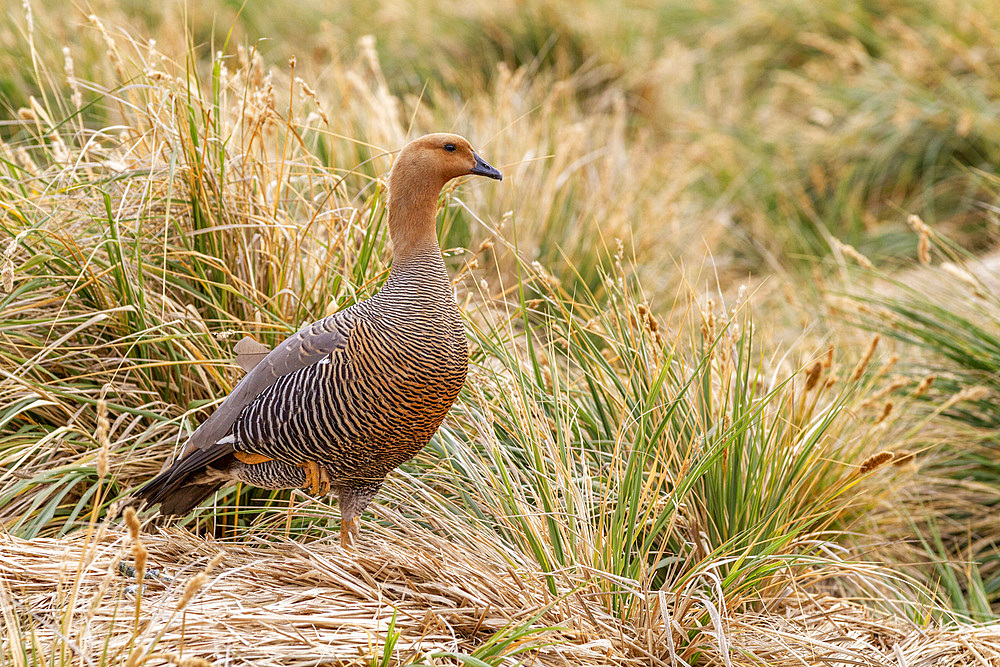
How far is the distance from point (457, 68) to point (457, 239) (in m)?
3.25

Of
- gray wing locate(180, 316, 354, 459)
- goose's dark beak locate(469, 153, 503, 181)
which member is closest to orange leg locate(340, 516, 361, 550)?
gray wing locate(180, 316, 354, 459)

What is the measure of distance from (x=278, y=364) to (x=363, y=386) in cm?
31

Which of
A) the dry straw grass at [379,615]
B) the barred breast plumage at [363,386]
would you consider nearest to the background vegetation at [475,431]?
the dry straw grass at [379,615]

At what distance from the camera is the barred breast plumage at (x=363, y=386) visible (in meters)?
2.51

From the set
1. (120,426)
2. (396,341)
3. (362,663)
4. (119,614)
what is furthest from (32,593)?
(396,341)

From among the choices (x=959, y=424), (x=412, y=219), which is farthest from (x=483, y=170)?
(x=959, y=424)

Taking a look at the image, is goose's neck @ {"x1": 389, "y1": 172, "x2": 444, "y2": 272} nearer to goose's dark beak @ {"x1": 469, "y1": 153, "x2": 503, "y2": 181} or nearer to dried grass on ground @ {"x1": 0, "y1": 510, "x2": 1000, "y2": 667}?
goose's dark beak @ {"x1": 469, "y1": 153, "x2": 503, "y2": 181}

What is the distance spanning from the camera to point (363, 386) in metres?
2.51

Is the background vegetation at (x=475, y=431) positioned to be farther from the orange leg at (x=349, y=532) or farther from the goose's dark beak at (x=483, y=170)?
the goose's dark beak at (x=483, y=170)

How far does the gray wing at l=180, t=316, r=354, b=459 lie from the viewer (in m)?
2.62

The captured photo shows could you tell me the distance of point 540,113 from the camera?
581 centimetres

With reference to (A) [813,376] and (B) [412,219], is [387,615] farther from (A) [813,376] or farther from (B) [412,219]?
(A) [813,376]

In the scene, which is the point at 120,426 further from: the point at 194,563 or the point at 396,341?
the point at 396,341

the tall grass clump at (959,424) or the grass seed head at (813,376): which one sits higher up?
the grass seed head at (813,376)
